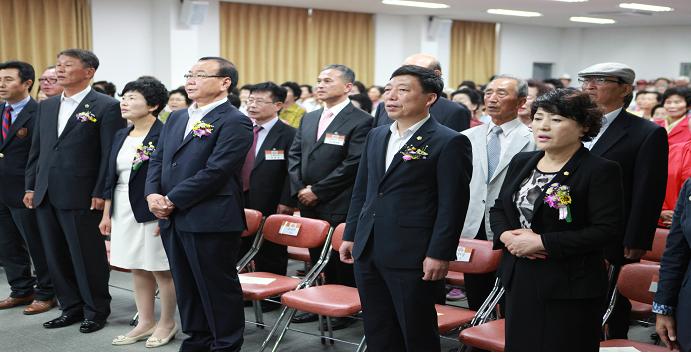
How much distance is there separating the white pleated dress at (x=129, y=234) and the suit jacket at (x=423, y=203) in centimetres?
146

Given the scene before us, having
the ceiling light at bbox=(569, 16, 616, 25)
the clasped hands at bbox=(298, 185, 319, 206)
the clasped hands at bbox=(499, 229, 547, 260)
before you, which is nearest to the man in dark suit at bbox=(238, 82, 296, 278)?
the clasped hands at bbox=(298, 185, 319, 206)

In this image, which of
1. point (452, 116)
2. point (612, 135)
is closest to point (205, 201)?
point (452, 116)

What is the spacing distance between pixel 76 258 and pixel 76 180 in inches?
18.5

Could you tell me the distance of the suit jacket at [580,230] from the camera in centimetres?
250

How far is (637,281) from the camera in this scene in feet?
10.2

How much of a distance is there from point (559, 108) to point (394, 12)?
11.7m

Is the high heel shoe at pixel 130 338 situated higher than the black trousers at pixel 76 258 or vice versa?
the black trousers at pixel 76 258

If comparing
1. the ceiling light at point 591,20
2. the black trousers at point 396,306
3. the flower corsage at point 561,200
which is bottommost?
the black trousers at point 396,306

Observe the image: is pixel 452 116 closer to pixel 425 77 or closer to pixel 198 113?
pixel 425 77

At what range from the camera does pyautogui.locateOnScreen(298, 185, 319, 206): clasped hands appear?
4.48m

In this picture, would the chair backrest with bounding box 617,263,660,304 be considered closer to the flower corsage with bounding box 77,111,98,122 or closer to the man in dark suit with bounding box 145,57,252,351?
the man in dark suit with bounding box 145,57,252,351

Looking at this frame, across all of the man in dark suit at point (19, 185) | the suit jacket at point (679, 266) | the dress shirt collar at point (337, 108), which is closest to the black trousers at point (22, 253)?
the man in dark suit at point (19, 185)

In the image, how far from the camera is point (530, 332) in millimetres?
2623

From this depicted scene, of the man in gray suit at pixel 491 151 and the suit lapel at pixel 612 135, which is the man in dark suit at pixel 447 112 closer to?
the man in gray suit at pixel 491 151
